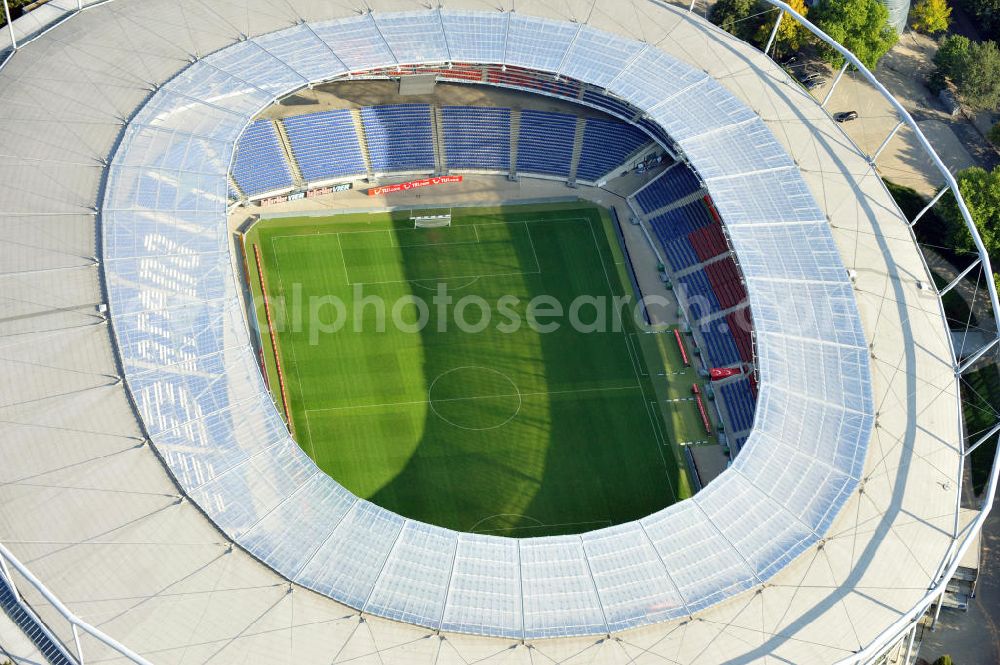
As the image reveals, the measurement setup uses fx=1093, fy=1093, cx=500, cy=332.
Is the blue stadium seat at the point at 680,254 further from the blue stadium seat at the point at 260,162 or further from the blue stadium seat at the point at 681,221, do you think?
the blue stadium seat at the point at 260,162

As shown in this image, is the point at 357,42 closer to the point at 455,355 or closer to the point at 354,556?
the point at 455,355

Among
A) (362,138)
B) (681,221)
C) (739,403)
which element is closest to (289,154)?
(362,138)

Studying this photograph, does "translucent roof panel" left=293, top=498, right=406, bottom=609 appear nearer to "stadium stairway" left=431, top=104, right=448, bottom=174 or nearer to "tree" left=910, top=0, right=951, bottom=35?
"stadium stairway" left=431, top=104, right=448, bottom=174

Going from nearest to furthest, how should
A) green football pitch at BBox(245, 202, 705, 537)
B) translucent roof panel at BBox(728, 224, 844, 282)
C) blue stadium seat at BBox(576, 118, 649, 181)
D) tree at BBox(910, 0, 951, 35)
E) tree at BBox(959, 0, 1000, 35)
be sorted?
green football pitch at BBox(245, 202, 705, 537) < translucent roof panel at BBox(728, 224, 844, 282) < blue stadium seat at BBox(576, 118, 649, 181) < tree at BBox(910, 0, 951, 35) < tree at BBox(959, 0, 1000, 35)

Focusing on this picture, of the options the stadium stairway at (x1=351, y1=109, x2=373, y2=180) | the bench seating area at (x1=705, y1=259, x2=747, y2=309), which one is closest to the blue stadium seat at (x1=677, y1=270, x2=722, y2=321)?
the bench seating area at (x1=705, y1=259, x2=747, y2=309)

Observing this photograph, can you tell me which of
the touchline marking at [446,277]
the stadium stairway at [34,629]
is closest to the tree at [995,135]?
the touchline marking at [446,277]

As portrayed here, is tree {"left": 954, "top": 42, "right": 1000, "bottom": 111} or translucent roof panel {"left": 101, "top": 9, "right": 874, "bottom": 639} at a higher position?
tree {"left": 954, "top": 42, "right": 1000, "bottom": 111}
